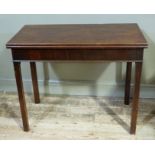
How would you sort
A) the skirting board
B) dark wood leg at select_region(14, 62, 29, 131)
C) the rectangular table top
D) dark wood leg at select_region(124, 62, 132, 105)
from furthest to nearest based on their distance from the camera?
the skirting board < dark wood leg at select_region(124, 62, 132, 105) < dark wood leg at select_region(14, 62, 29, 131) < the rectangular table top

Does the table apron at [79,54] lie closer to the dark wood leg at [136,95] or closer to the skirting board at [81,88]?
the dark wood leg at [136,95]

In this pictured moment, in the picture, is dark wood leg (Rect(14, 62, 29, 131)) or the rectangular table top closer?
the rectangular table top

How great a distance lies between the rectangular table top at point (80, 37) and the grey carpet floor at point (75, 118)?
64 cm

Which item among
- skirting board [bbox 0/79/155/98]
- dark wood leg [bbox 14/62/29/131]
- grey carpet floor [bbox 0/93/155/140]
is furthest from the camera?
skirting board [bbox 0/79/155/98]

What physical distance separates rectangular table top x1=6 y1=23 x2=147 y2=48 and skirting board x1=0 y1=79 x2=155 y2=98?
1.83ft

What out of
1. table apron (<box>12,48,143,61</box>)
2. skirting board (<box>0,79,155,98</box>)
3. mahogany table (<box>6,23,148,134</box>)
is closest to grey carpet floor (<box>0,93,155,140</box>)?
skirting board (<box>0,79,155,98</box>)

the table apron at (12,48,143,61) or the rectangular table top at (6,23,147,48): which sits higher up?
the rectangular table top at (6,23,147,48)

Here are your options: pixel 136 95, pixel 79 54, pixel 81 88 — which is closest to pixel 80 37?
Answer: pixel 79 54

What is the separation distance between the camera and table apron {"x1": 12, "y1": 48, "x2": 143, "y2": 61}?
1292 millimetres

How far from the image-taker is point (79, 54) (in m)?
1.32

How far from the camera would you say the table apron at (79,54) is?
1292 millimetres

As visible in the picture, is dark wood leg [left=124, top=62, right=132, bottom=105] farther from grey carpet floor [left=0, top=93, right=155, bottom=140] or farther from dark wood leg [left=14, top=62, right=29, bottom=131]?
dark wood leg [left=14, top=62, right=29, bottom=131]
